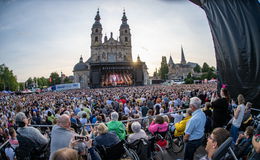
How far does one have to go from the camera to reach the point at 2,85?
6662 cm

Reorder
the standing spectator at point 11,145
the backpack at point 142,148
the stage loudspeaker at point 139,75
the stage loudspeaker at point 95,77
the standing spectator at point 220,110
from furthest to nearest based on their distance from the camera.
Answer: the stage loudspeaker at point 139,75 → the stage loudspeaker at point 95,77 → the standing spectator at point 11,145 → the standing spectator at point 220,110 → the backpack at point 142,148

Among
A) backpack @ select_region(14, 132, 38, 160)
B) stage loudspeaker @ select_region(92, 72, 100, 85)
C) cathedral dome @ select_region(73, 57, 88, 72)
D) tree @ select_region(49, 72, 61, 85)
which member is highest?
cathedral dome @ select_region(73, 57, 88, 72)

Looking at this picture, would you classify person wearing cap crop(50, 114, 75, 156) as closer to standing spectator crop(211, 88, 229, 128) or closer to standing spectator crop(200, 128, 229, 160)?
standing spectator crop(200, 128, 229, 160)

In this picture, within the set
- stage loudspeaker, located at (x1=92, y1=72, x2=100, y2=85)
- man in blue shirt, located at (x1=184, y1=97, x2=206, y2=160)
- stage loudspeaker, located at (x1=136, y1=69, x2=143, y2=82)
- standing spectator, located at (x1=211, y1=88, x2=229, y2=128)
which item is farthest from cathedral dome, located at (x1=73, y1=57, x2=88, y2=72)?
man in blue shirt, located at (x1=184, y1=97, x2=206, y2=160)

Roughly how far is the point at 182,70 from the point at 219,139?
11350cm

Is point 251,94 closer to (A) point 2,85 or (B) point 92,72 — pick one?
(B) point 92,72

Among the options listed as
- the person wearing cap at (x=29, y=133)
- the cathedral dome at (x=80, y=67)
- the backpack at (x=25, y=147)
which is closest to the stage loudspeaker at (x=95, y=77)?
the cathedral dome at (x=80, y=67)

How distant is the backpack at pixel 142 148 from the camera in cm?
359

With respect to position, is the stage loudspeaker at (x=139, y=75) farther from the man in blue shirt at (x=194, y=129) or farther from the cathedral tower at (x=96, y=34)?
the man in blue shirt at (x=194, y=129)

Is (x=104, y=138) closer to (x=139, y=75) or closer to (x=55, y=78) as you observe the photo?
(x=139, y=75)

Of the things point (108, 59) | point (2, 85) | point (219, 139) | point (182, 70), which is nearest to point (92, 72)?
point (108, 59)

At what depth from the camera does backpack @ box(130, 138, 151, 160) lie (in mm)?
3594

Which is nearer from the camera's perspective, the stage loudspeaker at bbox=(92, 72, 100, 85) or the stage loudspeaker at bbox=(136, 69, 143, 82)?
the stage loudspeaker at bbox=(92, 72, 100, 85)

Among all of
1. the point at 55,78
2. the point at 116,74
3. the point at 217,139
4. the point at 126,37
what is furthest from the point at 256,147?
the point at 55,78
